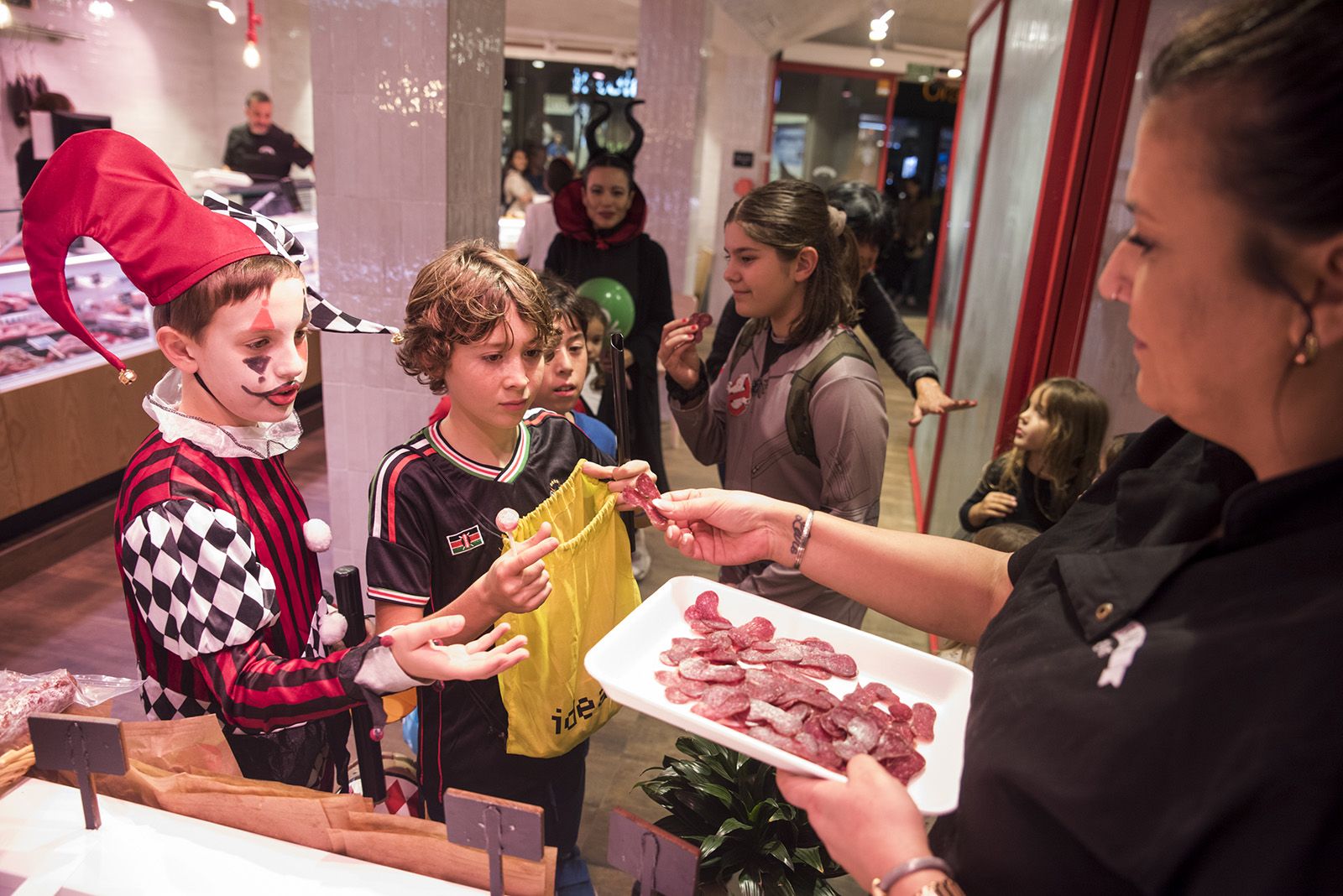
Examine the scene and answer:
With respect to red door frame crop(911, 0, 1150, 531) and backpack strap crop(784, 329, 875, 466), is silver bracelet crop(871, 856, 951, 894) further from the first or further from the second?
red door frame crop(911, 0, 1150, 531)

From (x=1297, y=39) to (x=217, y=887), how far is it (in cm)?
153

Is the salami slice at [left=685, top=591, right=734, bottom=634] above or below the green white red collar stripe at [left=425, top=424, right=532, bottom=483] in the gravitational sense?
below

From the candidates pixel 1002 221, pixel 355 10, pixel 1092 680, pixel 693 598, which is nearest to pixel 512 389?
pixel 693 598

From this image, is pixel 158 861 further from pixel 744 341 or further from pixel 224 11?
pixel 224 11

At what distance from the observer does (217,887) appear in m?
1.17

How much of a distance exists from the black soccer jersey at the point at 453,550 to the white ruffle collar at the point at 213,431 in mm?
185

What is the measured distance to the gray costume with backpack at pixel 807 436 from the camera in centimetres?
208

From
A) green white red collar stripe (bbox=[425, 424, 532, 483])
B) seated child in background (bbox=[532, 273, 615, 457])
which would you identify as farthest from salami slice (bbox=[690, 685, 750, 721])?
seated child in background (bbox=[532, 273, 615, 457])

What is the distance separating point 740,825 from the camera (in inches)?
69.3

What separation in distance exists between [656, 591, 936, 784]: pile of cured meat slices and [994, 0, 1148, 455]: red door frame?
1692mm

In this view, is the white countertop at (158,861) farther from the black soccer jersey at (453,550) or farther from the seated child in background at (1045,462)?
the seated child in background at (1045,462)

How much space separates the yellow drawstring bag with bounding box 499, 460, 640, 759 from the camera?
1.49 metres

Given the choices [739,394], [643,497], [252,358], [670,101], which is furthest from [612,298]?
[670,101]

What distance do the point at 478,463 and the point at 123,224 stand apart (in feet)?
2.23
